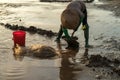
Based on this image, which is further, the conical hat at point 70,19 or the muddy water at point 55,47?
the conical hat at point 70,19

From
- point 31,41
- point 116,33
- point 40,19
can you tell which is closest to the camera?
point 31,41

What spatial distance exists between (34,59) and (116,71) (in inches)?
81.0

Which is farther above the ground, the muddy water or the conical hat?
the conical hat

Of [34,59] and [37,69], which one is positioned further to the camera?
[34,59]

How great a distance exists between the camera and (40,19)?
1591 centimetres

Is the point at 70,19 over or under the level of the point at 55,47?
over

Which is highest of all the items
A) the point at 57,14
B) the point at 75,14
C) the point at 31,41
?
the point at 75,14

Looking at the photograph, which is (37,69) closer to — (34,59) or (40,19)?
(34,59)

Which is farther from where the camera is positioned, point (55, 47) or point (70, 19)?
point (55, 47)

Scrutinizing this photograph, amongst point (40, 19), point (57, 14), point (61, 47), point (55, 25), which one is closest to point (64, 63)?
point (61, 47)

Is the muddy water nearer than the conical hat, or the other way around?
the muddy water

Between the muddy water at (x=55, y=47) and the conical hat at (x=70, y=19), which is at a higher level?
the conical hat at (x=70, y=19)

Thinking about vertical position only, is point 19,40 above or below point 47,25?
above

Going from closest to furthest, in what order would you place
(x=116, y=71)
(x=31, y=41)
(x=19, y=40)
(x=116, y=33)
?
(x=116, y=71)
(x=19, y=40)
(x=31, y=41)
(x=116, y=33)
